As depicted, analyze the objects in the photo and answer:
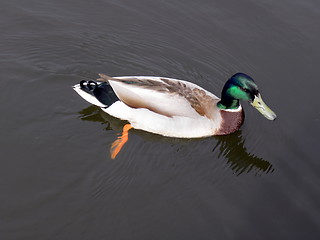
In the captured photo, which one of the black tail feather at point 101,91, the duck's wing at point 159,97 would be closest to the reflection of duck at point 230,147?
the black tail feather at point 101,91

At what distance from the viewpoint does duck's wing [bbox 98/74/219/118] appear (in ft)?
21.4

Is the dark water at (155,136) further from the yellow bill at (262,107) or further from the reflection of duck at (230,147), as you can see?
the yellow bill at (262,107)

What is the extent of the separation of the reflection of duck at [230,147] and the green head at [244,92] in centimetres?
54

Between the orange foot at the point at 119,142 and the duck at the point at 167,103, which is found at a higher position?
the duck at the point at 167,103

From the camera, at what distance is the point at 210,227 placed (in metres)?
5.43

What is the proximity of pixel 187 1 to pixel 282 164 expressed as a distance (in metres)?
4.16

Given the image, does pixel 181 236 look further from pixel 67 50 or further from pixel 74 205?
pixel 67 50

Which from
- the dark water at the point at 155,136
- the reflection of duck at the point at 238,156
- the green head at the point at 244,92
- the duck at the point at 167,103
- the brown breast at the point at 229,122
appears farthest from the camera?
the brown breast at the point at 229,122

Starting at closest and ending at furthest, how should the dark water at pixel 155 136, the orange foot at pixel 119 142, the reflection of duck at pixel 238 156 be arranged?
the dark water at pixel 155 136 → the orange foot at pixel 119 142 → the reflection of duck at pixel 238 156

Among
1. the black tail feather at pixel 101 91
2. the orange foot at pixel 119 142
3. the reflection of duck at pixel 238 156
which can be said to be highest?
the reflection of duck at pixel 238 156

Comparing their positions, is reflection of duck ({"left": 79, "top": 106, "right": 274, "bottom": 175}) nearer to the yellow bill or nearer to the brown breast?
the brown breast

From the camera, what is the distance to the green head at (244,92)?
6.63 metres

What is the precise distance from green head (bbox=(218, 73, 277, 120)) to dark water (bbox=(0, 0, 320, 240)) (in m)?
0.45

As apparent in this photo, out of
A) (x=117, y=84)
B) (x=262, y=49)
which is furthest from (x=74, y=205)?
(x=262, y=49)
